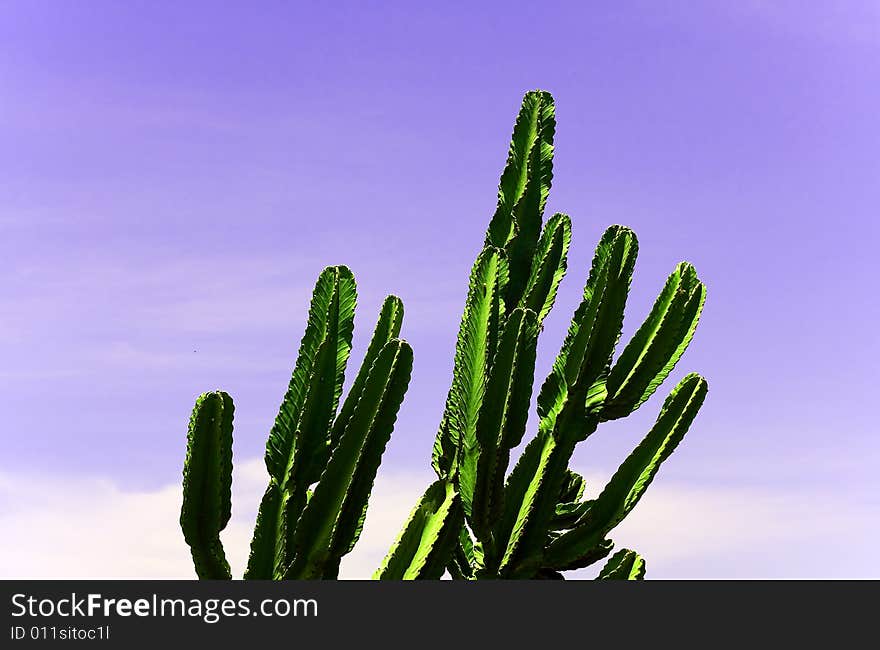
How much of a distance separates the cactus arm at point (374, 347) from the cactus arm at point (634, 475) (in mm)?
1461

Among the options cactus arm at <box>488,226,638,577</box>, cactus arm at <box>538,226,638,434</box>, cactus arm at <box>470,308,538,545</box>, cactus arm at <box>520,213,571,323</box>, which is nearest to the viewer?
cactus arm at <box>470,308,538,545</box>

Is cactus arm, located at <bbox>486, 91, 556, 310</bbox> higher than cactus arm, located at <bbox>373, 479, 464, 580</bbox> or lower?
higher

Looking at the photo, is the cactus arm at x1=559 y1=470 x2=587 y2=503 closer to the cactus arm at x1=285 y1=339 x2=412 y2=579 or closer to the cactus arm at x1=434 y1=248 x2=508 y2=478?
the cactus arm at x1=434 y1=248 x2=508 y2=478

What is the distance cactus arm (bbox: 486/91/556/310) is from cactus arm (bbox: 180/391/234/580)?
2.16 meters

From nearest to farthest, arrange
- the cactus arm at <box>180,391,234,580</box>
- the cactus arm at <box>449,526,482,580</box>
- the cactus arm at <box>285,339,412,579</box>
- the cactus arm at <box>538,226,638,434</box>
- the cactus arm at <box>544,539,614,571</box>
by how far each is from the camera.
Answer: the cactus arm at <box>180,391,234,580</box>
the cactus arm at <box>285,339,412,579</box>
the cactus arm at <box>538,226,638,434</box>
the cactus arm at <box>544,539,614,571</box>
the cactus arm at <box>449,526,482,580</box>

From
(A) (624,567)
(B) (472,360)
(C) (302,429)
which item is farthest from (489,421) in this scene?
(A) (624,567)

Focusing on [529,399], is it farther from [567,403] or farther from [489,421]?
[567,403]

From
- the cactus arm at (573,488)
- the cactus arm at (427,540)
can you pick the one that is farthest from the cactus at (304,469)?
the cactus arm at (573,488)

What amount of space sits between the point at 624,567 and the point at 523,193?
8.24 ft

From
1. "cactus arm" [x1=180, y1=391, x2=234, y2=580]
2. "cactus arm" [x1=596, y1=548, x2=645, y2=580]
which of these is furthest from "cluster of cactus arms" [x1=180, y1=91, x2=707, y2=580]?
"cactus arm" [x1=596, y1=548, x2=645, y2=580]

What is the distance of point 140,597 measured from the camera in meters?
4.73

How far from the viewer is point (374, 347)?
5926 mm

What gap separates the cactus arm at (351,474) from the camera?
17.1 ft

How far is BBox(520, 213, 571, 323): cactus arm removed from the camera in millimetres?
6582
